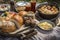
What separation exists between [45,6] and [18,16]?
574mm

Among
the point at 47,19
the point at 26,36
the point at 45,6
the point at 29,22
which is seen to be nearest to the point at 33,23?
A: the point at 29,22

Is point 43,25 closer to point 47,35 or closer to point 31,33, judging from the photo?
point 47,35

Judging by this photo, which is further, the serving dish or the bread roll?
the serving dish

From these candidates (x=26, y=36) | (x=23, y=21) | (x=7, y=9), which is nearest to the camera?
(x=26, y=36)

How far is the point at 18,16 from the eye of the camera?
1.95 m

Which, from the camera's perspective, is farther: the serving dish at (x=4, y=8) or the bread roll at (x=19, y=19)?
the serving dish at (x=4, y=8)

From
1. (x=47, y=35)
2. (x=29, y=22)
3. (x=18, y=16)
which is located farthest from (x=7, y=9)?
(x=47, y=35)

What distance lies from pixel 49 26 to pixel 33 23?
273 mm

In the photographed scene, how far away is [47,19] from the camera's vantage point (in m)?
2.27

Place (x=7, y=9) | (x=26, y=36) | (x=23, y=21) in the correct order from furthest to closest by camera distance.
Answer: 1. (x=7, y=9)
2. (x=23, y=21)
3. (x=26, y=36)

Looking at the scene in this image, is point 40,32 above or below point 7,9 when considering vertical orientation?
below

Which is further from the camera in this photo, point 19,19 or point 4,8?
point 4,8

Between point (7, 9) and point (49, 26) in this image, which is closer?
point (49, 26)

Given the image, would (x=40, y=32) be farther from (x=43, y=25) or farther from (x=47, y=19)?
(x=47, y=19)
